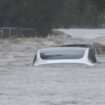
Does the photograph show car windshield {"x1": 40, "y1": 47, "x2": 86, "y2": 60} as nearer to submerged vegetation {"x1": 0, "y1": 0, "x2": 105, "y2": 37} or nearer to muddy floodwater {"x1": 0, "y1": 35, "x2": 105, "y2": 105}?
muddy floodwater {"x1": 0, "y1": 35, "x2": 105, "y2": 105}

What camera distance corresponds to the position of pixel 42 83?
14.9m

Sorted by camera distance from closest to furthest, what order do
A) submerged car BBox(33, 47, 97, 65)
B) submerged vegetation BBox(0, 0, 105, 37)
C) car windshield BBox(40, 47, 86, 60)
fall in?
submerged car BBox(33, 47, 97, 65), car windshield BBox(40, 47, 86, 60), submerged vegetation BBox(0, 0, 105, 37)

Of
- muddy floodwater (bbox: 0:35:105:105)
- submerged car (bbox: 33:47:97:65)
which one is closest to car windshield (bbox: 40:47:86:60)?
submerged car (bbox: 33:47:97:65)

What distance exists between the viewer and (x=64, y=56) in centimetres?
1986

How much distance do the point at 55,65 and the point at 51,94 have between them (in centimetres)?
749

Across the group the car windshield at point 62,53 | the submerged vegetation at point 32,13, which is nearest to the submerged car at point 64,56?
the car windshield at point 62,53

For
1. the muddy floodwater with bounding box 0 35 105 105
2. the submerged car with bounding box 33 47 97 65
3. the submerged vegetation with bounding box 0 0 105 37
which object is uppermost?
the muddy floodwater with bounding box 0 35 105 105

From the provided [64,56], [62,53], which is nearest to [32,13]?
[62,53]

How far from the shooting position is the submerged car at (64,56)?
774 inches

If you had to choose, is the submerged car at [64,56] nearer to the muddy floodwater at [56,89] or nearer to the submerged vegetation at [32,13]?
the muddy floodwater at [56,89]

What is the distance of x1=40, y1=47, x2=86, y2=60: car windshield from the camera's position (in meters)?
19.9

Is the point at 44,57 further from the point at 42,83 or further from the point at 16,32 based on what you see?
the point at 16,32

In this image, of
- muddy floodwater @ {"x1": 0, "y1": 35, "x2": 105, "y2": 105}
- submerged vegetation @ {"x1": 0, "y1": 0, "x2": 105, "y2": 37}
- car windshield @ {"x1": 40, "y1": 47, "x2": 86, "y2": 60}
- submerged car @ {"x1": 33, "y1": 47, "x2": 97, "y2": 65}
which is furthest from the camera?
submerged vegetation @ {"x1": 0, "y1": 0, "x2": 105, "y2": 37}

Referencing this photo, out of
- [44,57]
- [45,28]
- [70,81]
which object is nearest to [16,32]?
[45,28]
